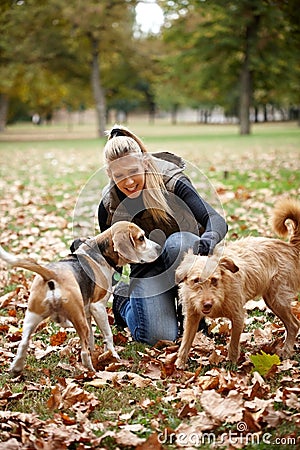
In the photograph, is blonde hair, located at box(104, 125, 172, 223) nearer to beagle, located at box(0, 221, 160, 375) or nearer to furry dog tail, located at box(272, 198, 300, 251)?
beagle, located at box(0, 221, 160, 375)

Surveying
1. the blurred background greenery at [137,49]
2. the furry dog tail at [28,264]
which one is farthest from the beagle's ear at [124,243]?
the blurred background greenery at [137,49]

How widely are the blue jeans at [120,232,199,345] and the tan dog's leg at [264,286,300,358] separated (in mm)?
726

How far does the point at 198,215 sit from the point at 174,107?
67.0 metres

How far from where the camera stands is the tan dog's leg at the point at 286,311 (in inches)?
162

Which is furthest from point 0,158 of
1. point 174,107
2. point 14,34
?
point 174,107

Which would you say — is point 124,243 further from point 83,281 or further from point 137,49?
point 137,49

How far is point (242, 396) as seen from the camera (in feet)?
10.7

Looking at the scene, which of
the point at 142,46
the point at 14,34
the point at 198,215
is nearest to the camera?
the point at 198,215

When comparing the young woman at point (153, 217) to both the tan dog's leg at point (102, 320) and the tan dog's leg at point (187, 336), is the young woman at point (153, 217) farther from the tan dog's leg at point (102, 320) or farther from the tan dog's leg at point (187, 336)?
the tan dog's leg at point (187, 336)

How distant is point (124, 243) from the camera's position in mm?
4148

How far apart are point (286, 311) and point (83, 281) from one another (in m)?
1.48

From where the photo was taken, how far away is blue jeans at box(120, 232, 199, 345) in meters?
4.43

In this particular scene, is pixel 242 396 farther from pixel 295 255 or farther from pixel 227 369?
pixel 295 255

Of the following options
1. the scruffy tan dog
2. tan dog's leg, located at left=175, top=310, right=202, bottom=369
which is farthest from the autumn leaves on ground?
the scruffy tan dog
